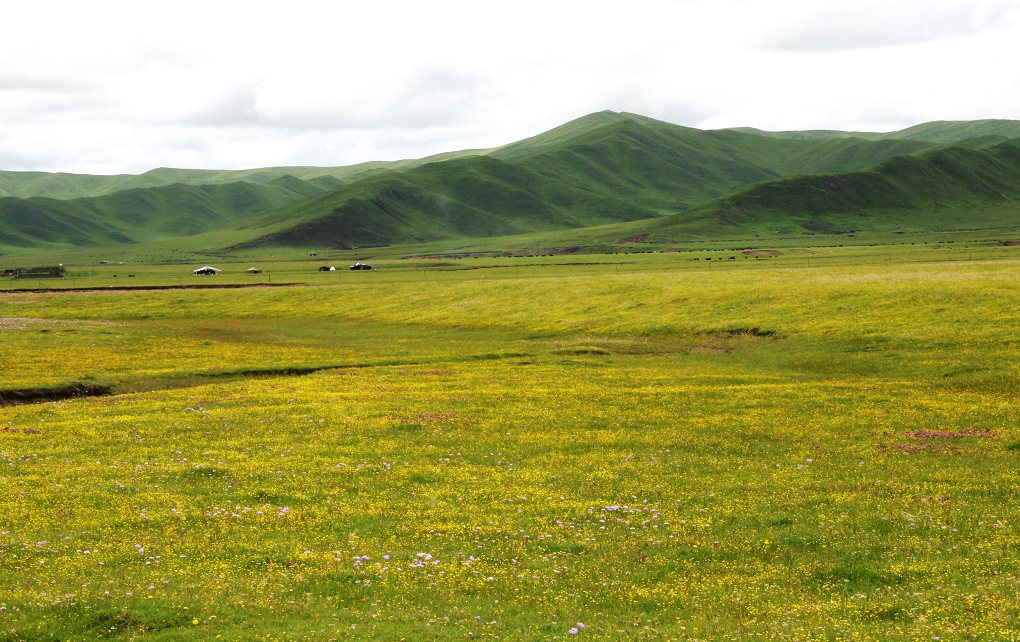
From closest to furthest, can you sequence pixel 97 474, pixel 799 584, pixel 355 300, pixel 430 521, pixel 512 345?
pixel 799 584 → pixel 430 521 → pixel 97 474 → pixel 512 345 → pixel 355 300

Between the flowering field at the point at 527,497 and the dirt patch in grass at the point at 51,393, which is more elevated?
the flowering field at the point at 527,497

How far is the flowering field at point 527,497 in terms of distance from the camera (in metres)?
15.9

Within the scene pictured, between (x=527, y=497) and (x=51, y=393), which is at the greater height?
(x=527, y=497)

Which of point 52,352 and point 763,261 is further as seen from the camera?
point 763,261

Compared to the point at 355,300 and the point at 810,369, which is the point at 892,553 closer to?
the point at 810,369

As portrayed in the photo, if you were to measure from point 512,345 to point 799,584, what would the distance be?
190 feet

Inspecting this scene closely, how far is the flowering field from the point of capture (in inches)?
626

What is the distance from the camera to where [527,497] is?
2447 cm

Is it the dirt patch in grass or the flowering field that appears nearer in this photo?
the flowering field

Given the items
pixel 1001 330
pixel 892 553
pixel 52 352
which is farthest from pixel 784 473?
pixel 52 352

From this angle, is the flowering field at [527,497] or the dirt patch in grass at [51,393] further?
the dirt patch in grass at [51,393]

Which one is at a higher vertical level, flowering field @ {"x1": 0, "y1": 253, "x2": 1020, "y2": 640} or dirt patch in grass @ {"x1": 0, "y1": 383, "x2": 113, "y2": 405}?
flowering field @ {"x1": 0, "y1": 253, "x2": 1020, "y2": 640}

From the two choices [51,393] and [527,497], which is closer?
[527,497]

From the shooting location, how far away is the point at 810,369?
56844mm
